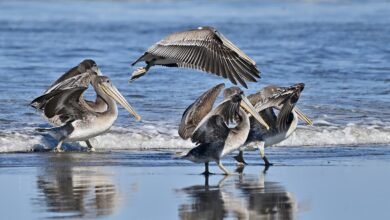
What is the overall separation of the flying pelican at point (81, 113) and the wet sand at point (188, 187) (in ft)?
0.75

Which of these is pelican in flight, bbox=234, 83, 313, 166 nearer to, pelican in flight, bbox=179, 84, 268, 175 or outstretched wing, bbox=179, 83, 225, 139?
pelican in flight, bbox=179, 84, 268, 175

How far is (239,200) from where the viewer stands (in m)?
8.47

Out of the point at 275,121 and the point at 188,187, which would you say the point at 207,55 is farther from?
the point at 188,187

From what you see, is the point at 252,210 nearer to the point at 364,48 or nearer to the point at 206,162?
the point at 206,162

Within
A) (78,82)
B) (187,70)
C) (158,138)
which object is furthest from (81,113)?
(187,70)

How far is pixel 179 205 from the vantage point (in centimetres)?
823

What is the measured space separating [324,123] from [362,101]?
6.28 feet

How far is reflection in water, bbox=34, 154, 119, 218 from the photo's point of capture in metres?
7.94

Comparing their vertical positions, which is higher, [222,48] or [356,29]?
[222,48]

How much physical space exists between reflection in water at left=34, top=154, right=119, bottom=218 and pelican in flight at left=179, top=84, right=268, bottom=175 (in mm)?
875

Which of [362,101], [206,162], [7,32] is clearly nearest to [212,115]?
[206,162]

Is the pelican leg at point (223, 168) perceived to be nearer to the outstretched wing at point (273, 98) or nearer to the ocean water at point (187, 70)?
the outstretched wing at point (273, 98)

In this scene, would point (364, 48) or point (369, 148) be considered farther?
point (364, 48)

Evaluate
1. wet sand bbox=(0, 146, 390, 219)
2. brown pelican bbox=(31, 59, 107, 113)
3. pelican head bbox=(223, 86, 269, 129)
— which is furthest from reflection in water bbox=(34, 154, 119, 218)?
pelican head bbox=(223, 86, 269, 129)
